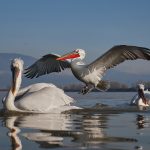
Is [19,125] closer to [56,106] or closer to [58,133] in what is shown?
[58,133]

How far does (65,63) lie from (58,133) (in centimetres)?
824

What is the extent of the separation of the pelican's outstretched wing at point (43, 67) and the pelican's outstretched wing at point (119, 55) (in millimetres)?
1785

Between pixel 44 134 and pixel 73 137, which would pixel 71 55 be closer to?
pixel 44 134

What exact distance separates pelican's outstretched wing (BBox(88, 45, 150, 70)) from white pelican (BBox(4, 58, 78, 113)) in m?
1.68

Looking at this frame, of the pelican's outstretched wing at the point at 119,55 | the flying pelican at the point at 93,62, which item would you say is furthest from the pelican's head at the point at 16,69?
the pelican's outstretched wing at the point at 119,55

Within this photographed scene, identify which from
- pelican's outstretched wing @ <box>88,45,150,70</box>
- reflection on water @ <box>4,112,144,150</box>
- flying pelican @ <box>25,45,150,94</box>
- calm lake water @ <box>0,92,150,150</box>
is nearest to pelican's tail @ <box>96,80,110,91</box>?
flying pelican @ <box>25,45,150,94</box>

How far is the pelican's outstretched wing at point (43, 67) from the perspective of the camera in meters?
15.5

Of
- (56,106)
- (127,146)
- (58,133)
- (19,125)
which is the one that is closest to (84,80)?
(56,106)

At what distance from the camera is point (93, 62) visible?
13703 millimetres

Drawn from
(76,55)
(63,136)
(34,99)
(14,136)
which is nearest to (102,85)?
(76,55)

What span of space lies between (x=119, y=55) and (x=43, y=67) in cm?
323

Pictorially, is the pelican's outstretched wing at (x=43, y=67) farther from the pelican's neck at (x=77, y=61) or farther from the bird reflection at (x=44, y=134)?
the bird reflection at (x=44, y=134)

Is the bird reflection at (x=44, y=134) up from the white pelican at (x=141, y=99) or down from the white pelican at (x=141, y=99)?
up

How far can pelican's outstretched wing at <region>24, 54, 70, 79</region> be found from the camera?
15.5 meters
